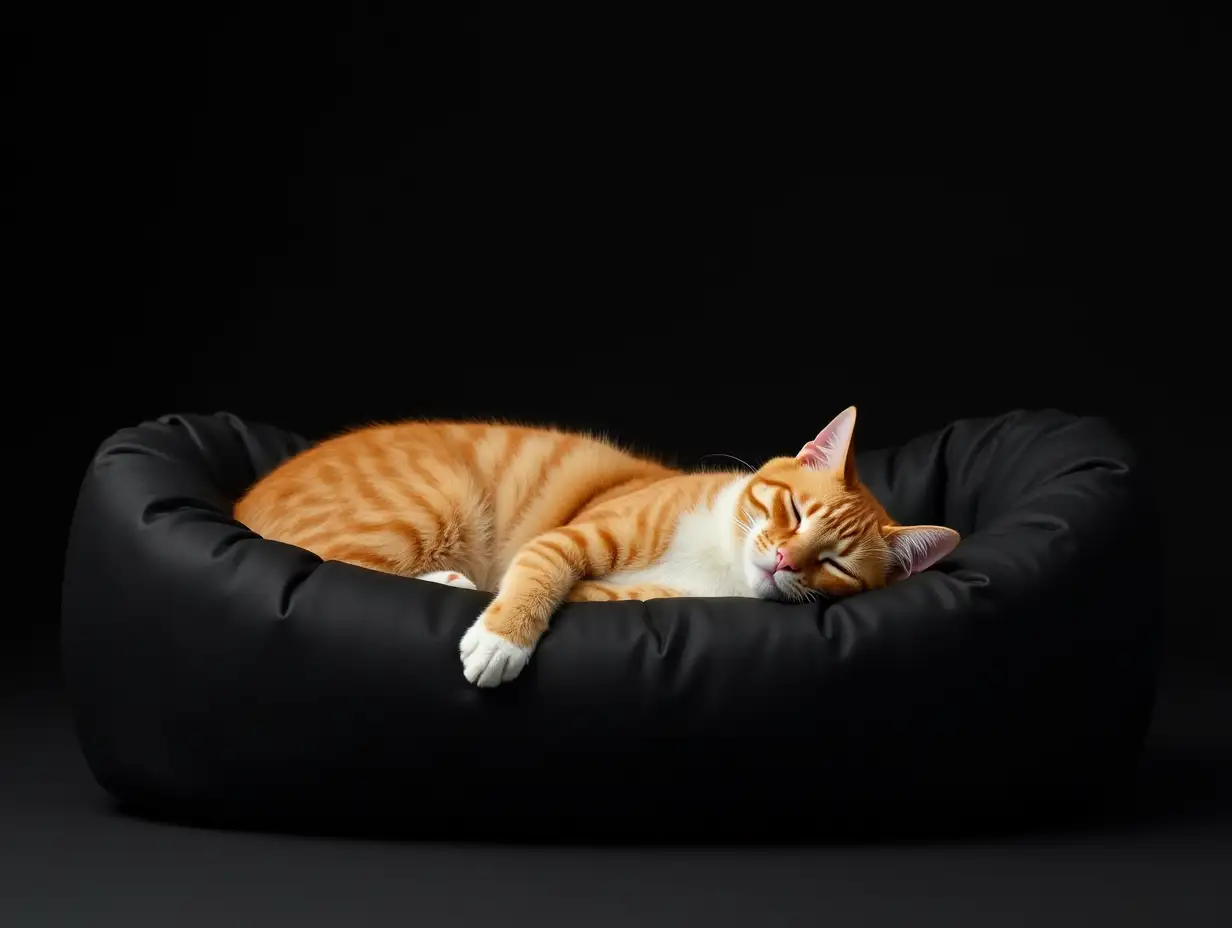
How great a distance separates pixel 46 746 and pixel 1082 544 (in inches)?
85.9

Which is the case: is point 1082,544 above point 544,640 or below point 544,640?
above

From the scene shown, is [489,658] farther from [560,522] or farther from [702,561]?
[560,522]

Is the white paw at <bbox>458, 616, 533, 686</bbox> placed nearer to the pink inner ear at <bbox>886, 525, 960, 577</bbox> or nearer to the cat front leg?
the cat front leg

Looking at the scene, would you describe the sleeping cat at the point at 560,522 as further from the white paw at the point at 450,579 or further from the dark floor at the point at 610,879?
the dark floor at the point at 610,879

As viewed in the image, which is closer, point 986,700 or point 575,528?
point 986,700

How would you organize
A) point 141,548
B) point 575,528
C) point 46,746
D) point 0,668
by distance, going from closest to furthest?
point 141,548, point 575,528, point 46,746, point 0,668

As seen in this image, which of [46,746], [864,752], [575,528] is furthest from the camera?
[46,746]

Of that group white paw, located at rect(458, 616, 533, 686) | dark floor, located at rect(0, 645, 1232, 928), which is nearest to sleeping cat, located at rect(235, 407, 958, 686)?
white paw, located at rect(458, 616, 533, 686)

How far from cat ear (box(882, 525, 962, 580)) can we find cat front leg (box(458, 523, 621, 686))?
54 centimetres

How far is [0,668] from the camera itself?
3.62 metres

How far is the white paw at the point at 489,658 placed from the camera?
2.21m

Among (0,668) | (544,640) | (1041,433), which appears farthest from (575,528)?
(0,668)

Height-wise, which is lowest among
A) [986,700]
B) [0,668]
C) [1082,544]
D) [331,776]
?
[0,668]

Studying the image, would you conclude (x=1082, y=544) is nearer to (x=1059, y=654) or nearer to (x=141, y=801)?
(x=1059, y=654)
